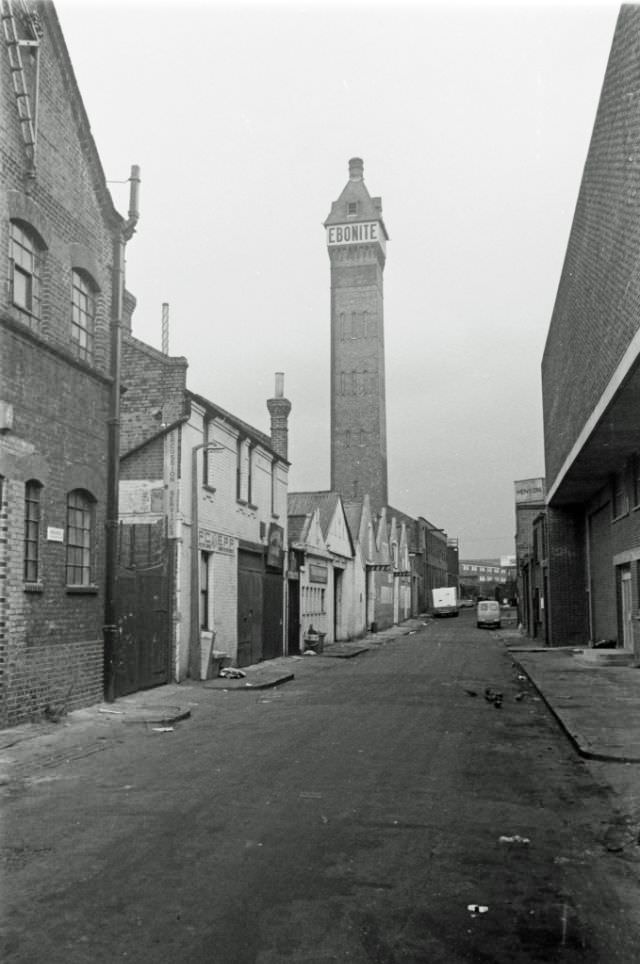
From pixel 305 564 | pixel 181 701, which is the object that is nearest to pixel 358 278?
pixel 305 564

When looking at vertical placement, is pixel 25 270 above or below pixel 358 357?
below

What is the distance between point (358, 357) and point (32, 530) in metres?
57.6

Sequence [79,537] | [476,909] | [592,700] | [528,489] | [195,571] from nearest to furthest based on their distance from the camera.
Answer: [476,909], [79,537], [592,700], [195,571], [528,489]

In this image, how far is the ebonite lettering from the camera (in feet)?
231

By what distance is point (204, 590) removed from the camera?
19.4 m

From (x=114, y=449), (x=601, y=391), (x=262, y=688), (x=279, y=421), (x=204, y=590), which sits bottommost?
(x=262, y=688)

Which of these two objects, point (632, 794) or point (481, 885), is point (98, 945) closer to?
point (481, 885)

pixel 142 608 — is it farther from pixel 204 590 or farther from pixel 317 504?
Answer: pixel 317 504

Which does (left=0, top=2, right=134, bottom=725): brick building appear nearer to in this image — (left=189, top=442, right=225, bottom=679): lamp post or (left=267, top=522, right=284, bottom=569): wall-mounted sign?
(left=189, top=442, right=225, bottom=679): lamp post

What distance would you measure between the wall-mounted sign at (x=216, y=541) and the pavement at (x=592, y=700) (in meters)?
7.34

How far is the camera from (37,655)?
11.8m

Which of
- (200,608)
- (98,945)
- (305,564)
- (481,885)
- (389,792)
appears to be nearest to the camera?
(98,945)

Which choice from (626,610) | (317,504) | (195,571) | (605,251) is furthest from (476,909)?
(317,504)

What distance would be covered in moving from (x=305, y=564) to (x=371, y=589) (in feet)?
56.6
